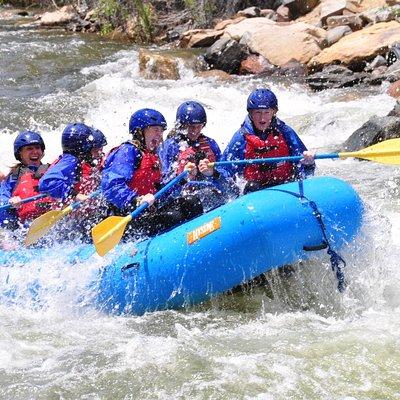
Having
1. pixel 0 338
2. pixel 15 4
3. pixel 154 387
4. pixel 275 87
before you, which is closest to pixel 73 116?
pixel 275 87

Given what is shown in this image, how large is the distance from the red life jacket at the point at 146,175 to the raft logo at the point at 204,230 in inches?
26.3

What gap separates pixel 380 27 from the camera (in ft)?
39.6

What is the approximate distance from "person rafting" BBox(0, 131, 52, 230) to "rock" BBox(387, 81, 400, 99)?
625 centimetres

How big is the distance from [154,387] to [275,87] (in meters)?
8.45

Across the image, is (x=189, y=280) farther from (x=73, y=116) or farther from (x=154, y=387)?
(x=73, y=116)

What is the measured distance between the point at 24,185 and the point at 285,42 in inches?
345

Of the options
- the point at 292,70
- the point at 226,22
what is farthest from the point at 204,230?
the point at 226,22

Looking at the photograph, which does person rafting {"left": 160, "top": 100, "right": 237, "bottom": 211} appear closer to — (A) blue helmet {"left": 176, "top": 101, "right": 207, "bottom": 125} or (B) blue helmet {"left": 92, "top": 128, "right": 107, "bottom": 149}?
(A) blue helmet {"left": 176, "top": 101, "right": 207, "bottom": 125}

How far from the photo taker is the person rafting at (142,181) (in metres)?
4.38

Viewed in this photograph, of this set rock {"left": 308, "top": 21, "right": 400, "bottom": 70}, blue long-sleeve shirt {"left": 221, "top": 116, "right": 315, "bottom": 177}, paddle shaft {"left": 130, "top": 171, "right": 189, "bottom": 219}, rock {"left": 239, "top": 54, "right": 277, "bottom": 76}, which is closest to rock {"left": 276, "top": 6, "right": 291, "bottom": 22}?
rock {"left": 239, "top": 54, "right": 277, "bottom": 76}

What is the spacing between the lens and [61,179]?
4750 mm

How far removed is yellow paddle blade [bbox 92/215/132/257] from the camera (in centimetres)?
400

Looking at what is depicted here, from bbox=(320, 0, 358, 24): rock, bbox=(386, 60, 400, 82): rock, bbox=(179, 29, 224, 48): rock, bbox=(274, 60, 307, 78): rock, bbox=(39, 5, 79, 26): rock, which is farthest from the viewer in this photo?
bbox=(39, 5, 79, 26): rock

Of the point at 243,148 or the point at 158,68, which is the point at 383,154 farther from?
the point at 158,68
